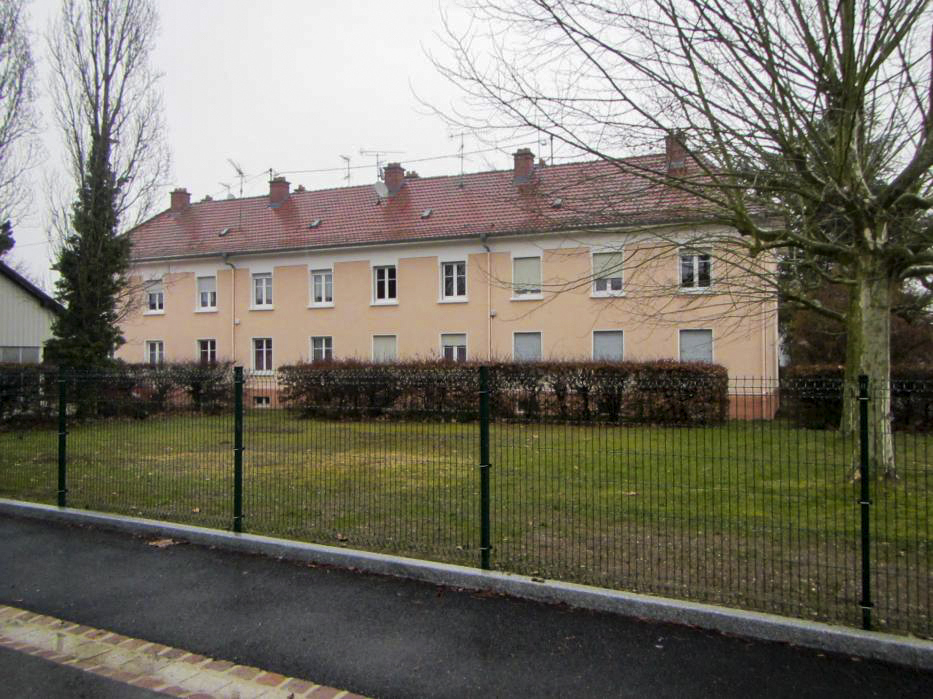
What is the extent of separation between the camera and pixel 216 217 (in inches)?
1300

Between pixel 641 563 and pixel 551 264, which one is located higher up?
pixel 551 264

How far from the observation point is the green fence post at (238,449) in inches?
271

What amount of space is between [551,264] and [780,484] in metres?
19.5

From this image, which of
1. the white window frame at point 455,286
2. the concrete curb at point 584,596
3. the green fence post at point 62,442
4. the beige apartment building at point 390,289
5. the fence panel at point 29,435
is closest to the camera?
the concrete curb at point 584,596

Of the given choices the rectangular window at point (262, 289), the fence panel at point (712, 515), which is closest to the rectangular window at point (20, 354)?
the rectangular window at point (262, 289)

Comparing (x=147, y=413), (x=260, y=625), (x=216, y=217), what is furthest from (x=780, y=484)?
(x=216, y=217)

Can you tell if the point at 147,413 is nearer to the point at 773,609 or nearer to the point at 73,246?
the point at 773,609

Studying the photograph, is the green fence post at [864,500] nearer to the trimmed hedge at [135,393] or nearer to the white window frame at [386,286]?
the trimmed hedge at [135,393]

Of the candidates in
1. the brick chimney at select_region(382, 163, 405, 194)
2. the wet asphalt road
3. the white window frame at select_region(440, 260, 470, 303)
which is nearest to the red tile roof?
the brick chimney at select_region(382, 163, 405, 194)

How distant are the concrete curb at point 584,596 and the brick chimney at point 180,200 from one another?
3028cm

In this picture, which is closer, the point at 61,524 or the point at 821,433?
the point at 821,433

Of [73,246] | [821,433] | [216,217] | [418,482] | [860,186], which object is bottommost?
[418,482]

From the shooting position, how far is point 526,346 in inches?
980

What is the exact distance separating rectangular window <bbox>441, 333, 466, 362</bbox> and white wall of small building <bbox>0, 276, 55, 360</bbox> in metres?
13.2
